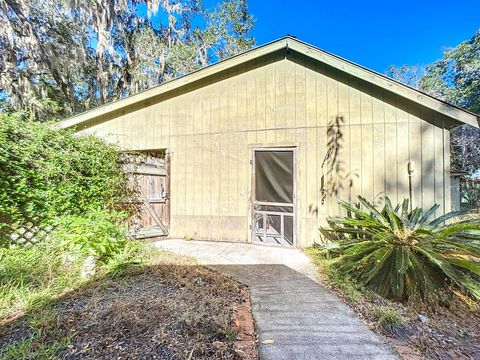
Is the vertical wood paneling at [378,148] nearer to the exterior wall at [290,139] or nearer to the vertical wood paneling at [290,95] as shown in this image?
the exterior wall at [290,139]

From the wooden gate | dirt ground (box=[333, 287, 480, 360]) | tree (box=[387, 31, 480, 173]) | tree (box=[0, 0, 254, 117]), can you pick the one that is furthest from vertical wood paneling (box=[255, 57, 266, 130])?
tree (box=[387, 31, 480, 173])

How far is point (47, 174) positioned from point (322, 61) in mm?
4857

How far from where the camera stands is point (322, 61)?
4301mm

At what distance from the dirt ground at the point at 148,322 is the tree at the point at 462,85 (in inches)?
530

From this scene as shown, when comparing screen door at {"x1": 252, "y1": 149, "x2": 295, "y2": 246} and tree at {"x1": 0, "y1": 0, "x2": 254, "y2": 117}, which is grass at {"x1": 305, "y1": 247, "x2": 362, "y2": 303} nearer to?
screen door at {"x1": 252, "y1": 149, "x2": 295, "y2": 246}

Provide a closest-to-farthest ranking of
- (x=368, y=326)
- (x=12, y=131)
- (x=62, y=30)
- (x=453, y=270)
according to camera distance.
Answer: (x=368, y=326) → (x=453, y=270) → (x=12, y=131) → (x=62, y=30)

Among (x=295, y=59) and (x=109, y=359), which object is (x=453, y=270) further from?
(x=295, y=59)

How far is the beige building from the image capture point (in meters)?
4.01

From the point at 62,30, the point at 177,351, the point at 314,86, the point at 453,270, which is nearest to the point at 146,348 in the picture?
the point at 177,351

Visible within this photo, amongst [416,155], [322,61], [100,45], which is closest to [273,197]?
[416,155]

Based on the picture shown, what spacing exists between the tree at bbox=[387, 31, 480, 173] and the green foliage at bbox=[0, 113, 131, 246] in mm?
14098

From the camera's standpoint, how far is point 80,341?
1856 millimetres

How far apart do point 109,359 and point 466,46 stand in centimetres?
1561

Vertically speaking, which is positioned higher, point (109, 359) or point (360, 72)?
point (360, 72)
